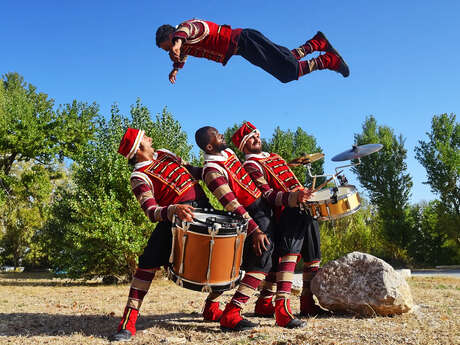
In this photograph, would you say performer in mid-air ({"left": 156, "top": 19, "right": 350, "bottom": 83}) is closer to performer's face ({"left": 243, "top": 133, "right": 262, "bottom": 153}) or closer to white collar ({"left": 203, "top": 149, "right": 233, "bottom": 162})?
→ performer's face ({"left": 243, "top": 133, "right": 262, "bottom": 153})

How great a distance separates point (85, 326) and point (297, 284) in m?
4.55

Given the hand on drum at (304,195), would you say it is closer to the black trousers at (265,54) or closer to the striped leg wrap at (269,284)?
the striped leg wrap at (269,284)

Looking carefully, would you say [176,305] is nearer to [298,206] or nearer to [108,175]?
[298,206]

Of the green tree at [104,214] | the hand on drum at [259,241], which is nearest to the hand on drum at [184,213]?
the hand on drum at [259,241]

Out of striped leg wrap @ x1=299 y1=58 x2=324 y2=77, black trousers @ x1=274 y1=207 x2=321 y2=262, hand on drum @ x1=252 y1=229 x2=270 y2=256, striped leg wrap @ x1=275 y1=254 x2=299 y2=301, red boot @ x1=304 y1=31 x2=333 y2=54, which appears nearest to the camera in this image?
hand on drum @ x1=252 y1=229 x2=270 y2=256

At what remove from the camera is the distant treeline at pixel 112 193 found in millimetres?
12406

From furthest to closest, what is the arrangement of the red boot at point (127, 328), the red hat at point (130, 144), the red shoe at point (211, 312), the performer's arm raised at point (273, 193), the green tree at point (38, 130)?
the green tree at point (38, 130) < the red shoe at point (211, 312) < the red hat at point (130, 144) < the performer's arm raised at point (273, 193) < the red boot at point (127, 328)

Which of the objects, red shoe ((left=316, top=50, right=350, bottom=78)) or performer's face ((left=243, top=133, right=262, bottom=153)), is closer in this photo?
performer's face ((left=243, top=133, right=262, bottom=153))

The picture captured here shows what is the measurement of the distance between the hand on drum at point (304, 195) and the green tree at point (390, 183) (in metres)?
23.3

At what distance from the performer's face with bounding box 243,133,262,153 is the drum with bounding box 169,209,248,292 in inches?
48.6

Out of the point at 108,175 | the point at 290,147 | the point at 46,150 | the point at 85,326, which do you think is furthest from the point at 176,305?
the point at 290,147

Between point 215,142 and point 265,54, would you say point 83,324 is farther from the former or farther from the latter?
point 265,54

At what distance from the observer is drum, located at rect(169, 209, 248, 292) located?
12.0 feet

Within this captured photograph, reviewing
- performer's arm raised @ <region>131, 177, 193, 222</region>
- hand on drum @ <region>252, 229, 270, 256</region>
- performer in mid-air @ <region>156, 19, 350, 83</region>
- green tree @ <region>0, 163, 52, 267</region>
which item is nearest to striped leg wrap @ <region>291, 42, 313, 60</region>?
performer in mid-air @ <region>156, 19, 350, 83</region>
